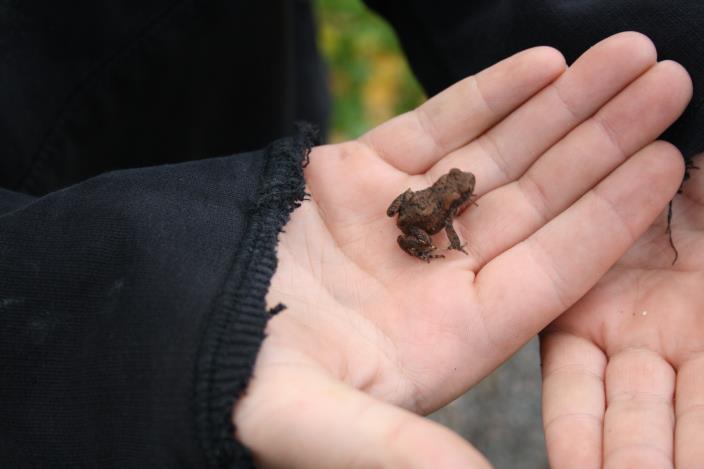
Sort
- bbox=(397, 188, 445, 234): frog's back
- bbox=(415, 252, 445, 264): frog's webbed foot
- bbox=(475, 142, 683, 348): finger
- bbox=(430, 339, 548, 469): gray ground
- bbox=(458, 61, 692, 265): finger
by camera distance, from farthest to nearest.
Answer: bbox=(430, 339, 548, 469): gray ground → bbox=(397, 188, 445, 234): frog's back → bbox=(415, 252, 445, 264): frog's webbed foot → bbox=(458, 61, 692, 265): finger → bbox=(475, 142, 683, 348): finger

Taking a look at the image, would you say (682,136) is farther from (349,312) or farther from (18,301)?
(18,301)

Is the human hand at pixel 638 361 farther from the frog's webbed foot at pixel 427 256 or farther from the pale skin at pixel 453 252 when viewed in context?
the frog's webbed foot at pixel 427 256

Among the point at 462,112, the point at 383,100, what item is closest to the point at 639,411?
the point at 462,112

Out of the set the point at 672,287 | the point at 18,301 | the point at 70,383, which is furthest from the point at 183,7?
the point at 672,287

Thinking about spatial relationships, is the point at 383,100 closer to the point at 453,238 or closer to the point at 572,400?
the point at 453,238

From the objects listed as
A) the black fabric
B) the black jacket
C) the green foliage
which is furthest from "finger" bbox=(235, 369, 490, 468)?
the green foliage

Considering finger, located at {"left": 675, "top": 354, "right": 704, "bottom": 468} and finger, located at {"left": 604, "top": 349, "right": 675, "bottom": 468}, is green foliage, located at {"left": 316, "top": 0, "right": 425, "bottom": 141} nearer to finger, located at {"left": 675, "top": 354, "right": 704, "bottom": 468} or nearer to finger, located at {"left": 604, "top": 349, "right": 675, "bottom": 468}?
finger, located at {"left": 604, "top": 349, "right": 675, "bottom": 468}
